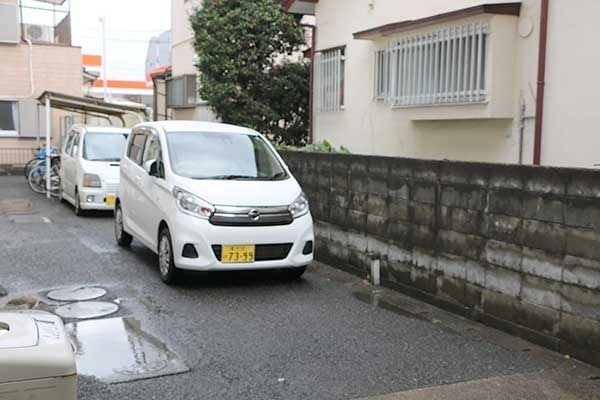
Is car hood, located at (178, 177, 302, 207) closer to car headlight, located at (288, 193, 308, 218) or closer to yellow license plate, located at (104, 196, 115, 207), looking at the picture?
car headlight, located at (288, 193, 308, 218)

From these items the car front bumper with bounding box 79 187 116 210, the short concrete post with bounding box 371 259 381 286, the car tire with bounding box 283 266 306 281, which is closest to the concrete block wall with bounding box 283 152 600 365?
the short concrete post with bounding box 371 259 381 286

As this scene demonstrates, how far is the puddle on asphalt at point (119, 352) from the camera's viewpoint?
426 centimetres

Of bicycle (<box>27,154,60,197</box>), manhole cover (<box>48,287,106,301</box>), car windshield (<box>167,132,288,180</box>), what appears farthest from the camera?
bicycle (<box>27,154,60,197</box>)

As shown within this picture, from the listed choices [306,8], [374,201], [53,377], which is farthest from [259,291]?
[306,8]

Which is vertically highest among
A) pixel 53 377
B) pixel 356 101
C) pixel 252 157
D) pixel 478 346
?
pixel 356 101

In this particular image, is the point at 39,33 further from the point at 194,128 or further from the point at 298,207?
the point at 298,207

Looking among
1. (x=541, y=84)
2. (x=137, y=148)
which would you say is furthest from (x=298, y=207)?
(x=541, y=84)

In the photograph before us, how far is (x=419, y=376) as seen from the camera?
4.28m

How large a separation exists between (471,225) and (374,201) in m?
1.61

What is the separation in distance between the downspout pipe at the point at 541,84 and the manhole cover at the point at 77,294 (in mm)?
5220

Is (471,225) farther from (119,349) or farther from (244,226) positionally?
(119,349)

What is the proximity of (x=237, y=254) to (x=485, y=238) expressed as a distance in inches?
99.1

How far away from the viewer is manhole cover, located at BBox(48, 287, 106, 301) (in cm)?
615

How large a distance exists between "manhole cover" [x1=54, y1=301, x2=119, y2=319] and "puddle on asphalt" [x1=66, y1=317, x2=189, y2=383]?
0.21 metres
